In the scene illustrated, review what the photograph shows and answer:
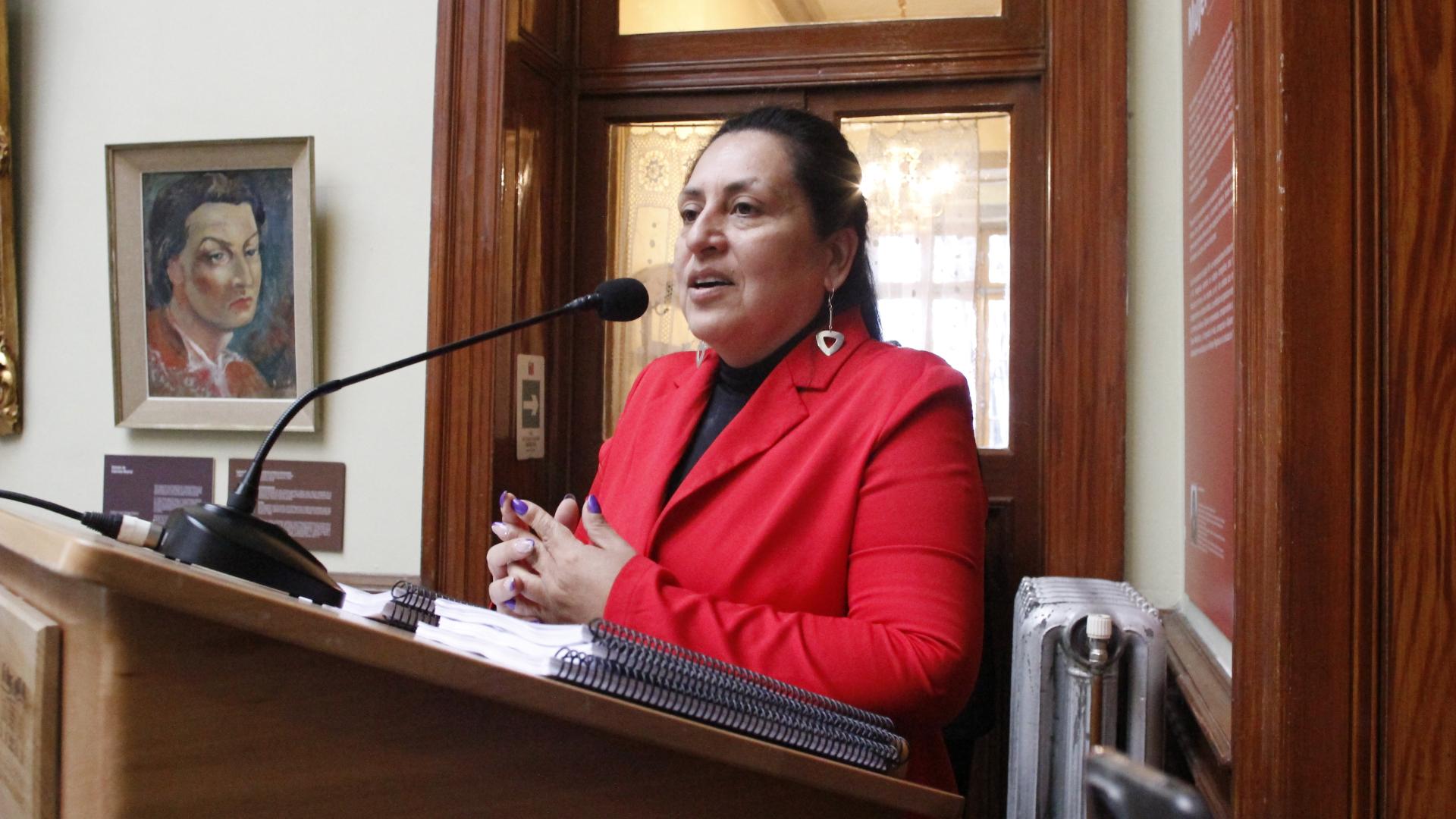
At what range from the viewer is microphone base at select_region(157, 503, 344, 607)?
674 millimetres

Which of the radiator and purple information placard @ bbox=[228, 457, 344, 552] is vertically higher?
purple information placard @ bbox=[228, 457, 344, 552]

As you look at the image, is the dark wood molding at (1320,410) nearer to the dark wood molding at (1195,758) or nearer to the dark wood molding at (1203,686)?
the dark wood molding at (1203,686)

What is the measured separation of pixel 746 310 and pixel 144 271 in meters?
1.74

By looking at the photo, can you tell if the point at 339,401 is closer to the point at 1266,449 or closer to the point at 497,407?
the point at 497,407

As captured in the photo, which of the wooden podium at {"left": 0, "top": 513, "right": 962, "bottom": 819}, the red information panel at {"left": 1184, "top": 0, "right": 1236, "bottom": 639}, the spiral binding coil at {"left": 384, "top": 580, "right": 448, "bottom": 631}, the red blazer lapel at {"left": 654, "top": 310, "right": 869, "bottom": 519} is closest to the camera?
the wooden podium at {"left": 0, "top": 513, "right": 962, "bottom": 819}

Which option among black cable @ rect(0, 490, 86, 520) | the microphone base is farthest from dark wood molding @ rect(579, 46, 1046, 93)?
the microphone base

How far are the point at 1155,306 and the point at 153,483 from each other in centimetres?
235

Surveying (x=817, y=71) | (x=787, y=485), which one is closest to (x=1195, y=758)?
(x=787, y=485)

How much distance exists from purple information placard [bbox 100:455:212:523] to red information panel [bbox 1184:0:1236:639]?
2.19 m

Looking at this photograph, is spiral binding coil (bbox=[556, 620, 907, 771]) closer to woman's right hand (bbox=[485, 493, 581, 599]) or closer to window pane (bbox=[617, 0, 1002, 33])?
woman's right hand (bbox=[485, 493, 581, 599])

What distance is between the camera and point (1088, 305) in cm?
193

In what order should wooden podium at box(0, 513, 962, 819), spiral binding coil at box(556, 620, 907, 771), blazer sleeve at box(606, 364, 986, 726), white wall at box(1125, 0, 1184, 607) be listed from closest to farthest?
wooden podium at box(0, 513, 962, 819)
spiral binding coil at box(556, 620, 907, 771)
blazer sleeve at box(606, 364, 986, 726)
white wall at box(1125, 0, 1184, 607)

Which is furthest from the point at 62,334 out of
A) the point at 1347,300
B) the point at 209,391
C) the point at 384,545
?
the point at 1347,300

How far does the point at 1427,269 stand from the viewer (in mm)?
674
